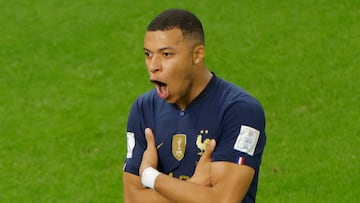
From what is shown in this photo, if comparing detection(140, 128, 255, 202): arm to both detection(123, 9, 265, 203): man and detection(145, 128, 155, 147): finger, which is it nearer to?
detection(123, 9, 265, 203): man

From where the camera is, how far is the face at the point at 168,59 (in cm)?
679

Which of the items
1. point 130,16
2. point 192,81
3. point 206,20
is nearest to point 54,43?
point 130,16

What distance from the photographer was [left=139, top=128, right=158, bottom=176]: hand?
7133mm

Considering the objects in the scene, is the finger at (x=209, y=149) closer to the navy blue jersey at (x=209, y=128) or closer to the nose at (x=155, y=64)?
the navy blue jersey at (x=209, y=128)

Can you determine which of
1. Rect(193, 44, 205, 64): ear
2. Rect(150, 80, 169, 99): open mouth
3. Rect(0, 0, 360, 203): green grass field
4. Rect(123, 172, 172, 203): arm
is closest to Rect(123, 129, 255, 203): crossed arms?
Rect(123, 172, 172, 203): arm

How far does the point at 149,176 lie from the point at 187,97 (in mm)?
700

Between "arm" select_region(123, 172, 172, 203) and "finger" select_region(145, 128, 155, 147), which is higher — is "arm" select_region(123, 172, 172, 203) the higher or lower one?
the lower one

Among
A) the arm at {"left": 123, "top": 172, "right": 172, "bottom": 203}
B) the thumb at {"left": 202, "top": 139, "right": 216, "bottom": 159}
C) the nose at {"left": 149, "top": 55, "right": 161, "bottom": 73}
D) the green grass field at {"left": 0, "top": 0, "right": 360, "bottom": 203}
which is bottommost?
the green grass field at {"left": 0, "top": 0, "right": 360, "bottom": 203}

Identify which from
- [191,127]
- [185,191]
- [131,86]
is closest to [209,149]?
[191,127]

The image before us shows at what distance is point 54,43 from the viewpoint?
20656 millimetres

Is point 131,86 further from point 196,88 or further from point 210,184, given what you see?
point 210,184

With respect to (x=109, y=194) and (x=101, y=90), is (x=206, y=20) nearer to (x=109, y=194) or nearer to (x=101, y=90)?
(x=101, y=90)

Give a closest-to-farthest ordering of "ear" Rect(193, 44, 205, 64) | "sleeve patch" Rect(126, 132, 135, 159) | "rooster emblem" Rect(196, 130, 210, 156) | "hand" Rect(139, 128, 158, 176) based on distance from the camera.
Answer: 1. "ear" Rect(193, 44, 205, 64)
2. "rooster emblem" Rect(196, 130, 210, 156)
3. "hand" Rect(139, 128, 158, 176)
4. "sleeve patch" Rect(126, 132, 135, 159)

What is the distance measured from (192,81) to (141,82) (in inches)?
441
